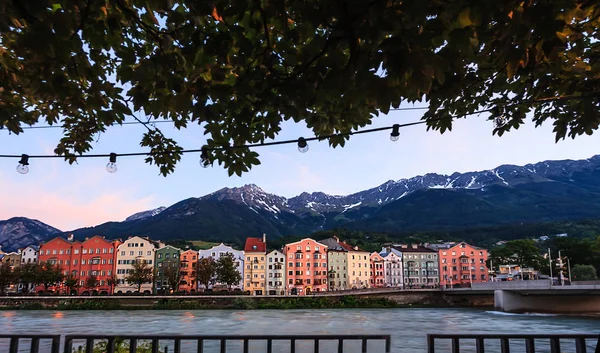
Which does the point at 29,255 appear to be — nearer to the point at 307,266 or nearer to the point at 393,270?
the point at 307,266

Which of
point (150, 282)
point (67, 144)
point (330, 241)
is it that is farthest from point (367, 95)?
point (330, 241)

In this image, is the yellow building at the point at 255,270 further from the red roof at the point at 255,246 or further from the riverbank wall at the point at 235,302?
the riverbank wall at the point at 235,302

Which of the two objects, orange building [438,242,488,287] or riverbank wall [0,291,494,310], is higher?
orange building [438,242,488,287]

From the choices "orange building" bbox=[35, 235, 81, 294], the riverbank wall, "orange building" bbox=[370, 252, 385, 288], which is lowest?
the riverbank wall

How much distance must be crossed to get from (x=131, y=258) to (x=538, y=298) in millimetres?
60184

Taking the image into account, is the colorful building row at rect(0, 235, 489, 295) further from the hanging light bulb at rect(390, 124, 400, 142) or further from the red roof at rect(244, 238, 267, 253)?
the hanging light bulb at rect(390, 124, 400, 142)

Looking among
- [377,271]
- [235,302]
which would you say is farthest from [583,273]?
[235,302]

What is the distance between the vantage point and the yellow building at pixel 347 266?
Result: 82.1 metres

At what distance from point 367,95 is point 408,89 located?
Result: 0.79 ft

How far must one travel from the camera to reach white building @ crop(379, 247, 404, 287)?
90.3m

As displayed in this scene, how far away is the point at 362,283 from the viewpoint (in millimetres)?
85875

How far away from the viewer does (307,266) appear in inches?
3135

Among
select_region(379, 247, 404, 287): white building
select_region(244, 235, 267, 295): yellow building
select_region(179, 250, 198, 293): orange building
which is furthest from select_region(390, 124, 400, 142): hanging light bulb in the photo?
select_region(379, 247, 404, 287): white building

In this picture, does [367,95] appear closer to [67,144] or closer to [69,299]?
[67,144]
